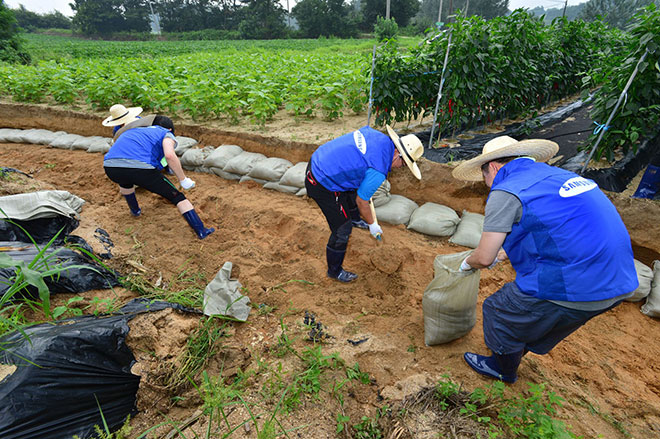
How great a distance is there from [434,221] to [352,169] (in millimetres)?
1457

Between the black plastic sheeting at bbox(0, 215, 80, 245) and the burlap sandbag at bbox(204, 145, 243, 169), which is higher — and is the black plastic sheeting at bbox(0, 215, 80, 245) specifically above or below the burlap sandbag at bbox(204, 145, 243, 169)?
below

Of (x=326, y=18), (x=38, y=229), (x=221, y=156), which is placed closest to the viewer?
(x=38, y=229)

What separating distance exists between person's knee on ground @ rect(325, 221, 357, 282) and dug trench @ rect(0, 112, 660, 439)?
104 millimetres

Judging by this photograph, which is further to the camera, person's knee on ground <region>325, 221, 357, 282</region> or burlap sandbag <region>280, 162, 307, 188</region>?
burlap sandbag <region>280, 162, 307, 188</region>

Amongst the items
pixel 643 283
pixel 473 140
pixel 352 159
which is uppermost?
pixel 352 159

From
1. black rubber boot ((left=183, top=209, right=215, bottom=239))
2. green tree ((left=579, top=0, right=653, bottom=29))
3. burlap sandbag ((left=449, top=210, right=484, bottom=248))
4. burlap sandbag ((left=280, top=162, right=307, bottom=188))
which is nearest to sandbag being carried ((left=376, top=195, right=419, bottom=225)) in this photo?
burlap sandbag ((left=449, top=210, right=484, bottom=248))

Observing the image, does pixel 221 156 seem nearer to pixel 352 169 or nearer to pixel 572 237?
pixel 352 169

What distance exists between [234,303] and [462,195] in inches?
115

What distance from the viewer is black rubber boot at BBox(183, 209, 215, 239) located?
3.53 m

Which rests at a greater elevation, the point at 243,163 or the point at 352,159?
the point at 352,159

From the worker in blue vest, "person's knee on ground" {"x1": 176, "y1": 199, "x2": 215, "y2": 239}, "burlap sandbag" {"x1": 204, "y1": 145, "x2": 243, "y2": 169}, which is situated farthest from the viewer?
"burlap sandbag" {"x1": 204, "y1": 145, "x2": 243, "y2": 169}

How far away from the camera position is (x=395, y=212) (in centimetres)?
377

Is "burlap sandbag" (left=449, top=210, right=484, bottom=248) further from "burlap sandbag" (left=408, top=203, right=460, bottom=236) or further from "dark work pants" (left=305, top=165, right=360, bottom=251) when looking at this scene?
"dark work pants" (left=305, top=165, right=360, bottom=251)

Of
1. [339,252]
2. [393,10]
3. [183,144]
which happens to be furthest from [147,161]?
[393,10]
